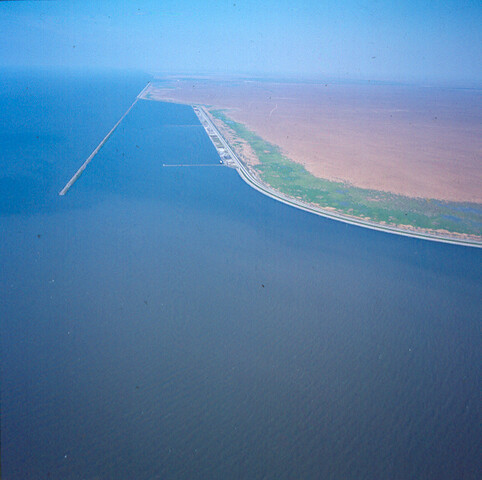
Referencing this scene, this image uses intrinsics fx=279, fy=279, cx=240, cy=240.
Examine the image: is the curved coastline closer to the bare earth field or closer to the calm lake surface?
the calm lake surface

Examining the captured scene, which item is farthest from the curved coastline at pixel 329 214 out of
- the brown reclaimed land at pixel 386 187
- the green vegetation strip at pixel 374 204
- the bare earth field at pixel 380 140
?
the bare earth field at pixel 380 140

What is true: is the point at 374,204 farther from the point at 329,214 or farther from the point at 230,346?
the point at 230,346

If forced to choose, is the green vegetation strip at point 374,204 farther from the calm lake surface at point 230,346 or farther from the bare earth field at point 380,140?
the calm lake surface at point 230,346

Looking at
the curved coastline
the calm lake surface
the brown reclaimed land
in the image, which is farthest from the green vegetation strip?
the calm lake surface

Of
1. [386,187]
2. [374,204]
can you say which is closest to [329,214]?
[374,204]

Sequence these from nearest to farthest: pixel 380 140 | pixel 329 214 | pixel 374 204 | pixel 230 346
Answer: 1. pixel 230 346
2. pixel 329 214
3. pixel 374 204
4. pixel 380 140
